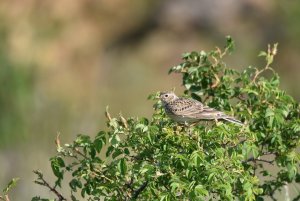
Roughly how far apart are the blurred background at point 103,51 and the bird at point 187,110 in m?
7.93

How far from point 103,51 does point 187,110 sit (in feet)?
68.7

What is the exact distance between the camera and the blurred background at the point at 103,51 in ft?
61.4

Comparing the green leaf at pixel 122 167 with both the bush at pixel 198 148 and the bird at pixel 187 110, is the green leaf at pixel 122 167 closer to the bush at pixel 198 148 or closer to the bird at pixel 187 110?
the bush at pixel 198 148

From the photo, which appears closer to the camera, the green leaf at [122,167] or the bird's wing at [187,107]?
the green leaf at [122,167]

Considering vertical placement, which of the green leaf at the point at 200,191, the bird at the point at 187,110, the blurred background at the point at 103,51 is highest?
the blurred background at the point at 103,51

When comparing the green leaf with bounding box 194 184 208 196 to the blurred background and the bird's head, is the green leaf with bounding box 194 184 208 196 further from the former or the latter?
the blurred background

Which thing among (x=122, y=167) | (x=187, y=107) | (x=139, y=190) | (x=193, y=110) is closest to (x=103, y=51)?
(x=187, y=107)

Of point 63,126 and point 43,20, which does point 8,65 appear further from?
point 43,20

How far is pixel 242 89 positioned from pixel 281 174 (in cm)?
94

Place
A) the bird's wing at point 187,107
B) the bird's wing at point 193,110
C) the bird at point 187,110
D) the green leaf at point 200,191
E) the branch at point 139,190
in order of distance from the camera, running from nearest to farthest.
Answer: the green leaf at point 200,191
the branch at point 139,190
the bird at point 187,110
the bird's wing at point 193,110
the bird's wing at point 187,107

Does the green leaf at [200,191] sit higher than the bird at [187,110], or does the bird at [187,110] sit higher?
the bird at [187,110]

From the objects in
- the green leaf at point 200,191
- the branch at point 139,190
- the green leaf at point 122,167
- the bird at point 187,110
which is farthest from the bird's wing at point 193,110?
the green leaf at point 200,191

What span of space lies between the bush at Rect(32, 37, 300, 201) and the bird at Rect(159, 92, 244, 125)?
111 millimetres

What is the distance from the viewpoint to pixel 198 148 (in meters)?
7.30
